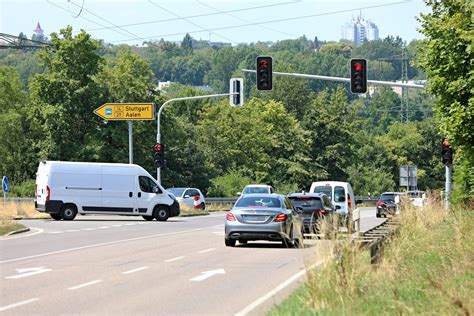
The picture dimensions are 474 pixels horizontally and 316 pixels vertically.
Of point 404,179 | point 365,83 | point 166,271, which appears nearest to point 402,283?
point 166,271

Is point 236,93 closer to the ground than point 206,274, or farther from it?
farther from it

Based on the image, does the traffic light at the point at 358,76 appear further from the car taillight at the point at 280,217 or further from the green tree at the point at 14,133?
the green tree at the point at 14,133

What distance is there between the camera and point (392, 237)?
21203 millimetres

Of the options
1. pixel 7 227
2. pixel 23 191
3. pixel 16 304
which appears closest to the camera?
pixel 16 304

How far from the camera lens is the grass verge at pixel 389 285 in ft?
39.6

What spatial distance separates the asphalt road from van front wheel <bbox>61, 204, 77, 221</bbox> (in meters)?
11.8

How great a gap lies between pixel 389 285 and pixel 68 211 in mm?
31224

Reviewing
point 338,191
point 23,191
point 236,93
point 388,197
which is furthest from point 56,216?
point 23,191

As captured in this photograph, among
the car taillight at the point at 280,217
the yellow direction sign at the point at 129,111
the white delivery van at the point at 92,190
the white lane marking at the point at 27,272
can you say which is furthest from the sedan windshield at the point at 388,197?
the white lane marking at the point at 27,272

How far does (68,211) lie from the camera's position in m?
44.0

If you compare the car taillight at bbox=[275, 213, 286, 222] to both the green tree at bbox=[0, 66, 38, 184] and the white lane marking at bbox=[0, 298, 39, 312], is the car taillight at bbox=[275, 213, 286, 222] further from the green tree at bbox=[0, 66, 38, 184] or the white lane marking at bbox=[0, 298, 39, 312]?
the green tree at bbox=[0, 66, 38, 184]

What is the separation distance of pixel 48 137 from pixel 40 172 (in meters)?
42.1

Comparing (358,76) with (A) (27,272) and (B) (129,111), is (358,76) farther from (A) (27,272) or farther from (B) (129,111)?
(B) (129,111)

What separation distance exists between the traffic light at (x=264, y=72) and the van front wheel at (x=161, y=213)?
33.8 feet
